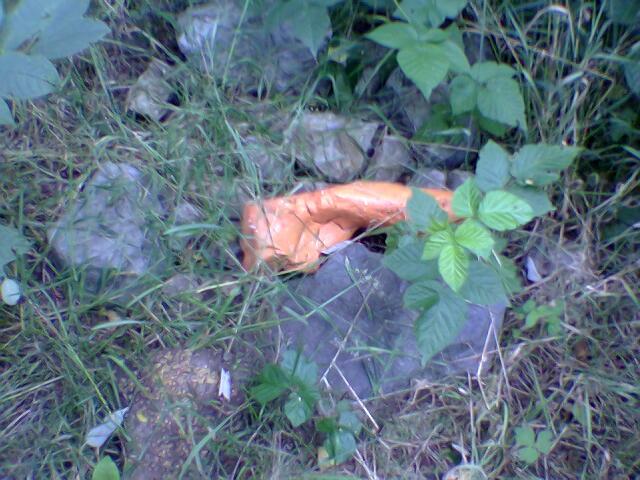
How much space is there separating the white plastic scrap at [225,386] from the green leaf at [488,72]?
0.97 metres

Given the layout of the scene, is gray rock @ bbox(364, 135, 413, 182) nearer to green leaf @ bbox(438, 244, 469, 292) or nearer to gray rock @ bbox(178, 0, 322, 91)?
gray rock @ bbox(178, 0, 322, 91)

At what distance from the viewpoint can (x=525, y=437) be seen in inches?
69.2

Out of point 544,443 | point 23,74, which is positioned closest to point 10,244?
point 23,74

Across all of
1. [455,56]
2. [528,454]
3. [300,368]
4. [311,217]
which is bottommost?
[528,454]

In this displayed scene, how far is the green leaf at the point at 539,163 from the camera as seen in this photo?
1723mm

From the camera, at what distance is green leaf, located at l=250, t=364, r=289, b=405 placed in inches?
66.0

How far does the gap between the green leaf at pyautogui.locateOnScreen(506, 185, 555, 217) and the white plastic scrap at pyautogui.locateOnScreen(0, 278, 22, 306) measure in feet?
3.93

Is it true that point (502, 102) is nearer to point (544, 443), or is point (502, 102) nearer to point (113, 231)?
point (544, 443)

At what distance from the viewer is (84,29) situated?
170 centimetres

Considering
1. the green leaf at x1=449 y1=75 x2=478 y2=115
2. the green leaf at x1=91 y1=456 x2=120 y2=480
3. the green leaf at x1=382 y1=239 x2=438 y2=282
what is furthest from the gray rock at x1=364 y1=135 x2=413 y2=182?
the green leaf at x1=91 y1=456 x2=120 y2=480

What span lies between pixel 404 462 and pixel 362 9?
123cm

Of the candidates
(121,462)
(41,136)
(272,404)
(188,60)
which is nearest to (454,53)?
(188,60)

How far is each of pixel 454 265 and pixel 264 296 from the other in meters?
0.51

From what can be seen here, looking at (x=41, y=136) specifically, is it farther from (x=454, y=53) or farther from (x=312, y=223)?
(x=454, y=53)
